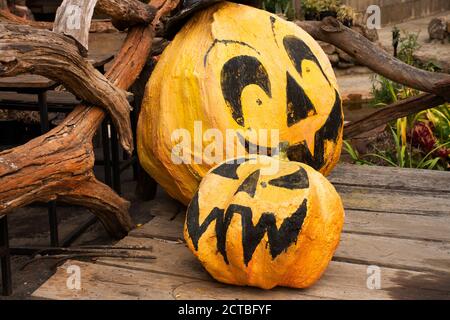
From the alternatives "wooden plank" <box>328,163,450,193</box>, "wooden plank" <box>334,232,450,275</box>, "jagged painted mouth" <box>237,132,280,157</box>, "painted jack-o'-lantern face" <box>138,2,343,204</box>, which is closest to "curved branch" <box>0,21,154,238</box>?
"painted jack-o'-lantern face" <box>138,2,343,204</box>

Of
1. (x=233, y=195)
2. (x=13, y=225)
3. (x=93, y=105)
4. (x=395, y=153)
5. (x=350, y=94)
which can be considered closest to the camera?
(x=233, y=195)

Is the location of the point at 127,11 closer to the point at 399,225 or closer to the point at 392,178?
the point at 399,225

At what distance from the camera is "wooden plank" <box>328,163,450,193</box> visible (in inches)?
153

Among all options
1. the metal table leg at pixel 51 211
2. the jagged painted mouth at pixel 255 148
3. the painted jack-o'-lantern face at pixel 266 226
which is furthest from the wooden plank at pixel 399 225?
the metal table leg at pixel 51 211

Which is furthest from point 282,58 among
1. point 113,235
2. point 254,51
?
point 113,235

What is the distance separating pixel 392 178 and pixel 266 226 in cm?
175

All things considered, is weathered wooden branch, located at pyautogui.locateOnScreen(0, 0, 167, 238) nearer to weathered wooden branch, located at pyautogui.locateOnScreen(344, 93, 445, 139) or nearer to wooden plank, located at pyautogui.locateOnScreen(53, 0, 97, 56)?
wooden plank, located at pyautogui.locateOnScreen(53, 0, 97, 56)

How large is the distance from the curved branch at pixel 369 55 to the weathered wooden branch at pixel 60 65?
167 cm

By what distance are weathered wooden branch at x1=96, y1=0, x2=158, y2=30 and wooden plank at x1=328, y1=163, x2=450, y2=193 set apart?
4.37 feet

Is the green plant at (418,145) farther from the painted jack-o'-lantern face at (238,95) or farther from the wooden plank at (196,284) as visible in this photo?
the wooden plank at (196,284)

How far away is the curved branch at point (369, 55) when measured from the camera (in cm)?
425

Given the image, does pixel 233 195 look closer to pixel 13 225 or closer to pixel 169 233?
pixel 169 233

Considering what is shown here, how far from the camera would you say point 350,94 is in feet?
26.0

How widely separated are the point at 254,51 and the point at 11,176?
4.03ft
